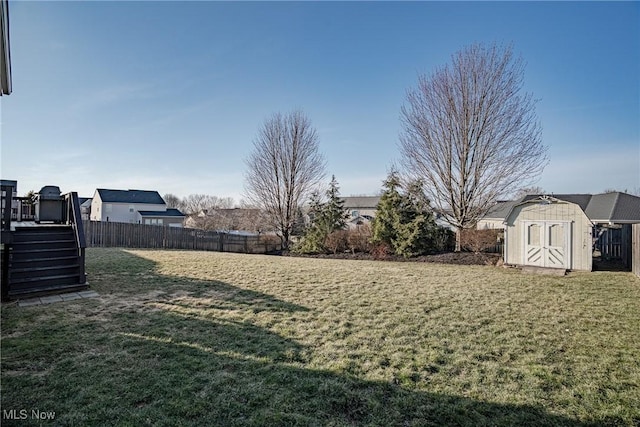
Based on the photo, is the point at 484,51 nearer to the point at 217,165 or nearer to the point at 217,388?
the point at 217,388

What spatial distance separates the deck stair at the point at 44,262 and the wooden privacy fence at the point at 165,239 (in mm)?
9733

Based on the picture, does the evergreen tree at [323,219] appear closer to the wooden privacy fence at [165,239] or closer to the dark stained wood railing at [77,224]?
the wooden privacy fence at [165,239]

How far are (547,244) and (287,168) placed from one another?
43.4 ft

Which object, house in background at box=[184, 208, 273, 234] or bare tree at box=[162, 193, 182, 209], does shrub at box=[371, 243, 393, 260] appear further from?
bare tree at box=[162, 193, 182, 209]

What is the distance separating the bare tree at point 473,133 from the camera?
1260 cm

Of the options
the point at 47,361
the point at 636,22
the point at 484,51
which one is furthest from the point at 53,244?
the point at 484,51

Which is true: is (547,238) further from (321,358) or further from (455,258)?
(321,358)

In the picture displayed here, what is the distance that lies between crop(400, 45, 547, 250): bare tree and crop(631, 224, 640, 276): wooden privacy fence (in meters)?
4.26

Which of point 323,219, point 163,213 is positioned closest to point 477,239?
point 323,219

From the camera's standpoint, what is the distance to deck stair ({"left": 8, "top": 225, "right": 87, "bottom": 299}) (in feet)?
18.4

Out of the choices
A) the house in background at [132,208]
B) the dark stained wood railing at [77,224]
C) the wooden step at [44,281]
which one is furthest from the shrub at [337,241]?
the house in background at [132,208]

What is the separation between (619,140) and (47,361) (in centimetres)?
1816

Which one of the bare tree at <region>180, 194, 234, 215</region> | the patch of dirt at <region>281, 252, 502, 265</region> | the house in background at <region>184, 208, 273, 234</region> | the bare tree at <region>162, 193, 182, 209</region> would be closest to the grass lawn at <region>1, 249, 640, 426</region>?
the patch of dirt at <region>281, 252, 502, 265</region>

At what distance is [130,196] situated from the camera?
36938 millimetres
